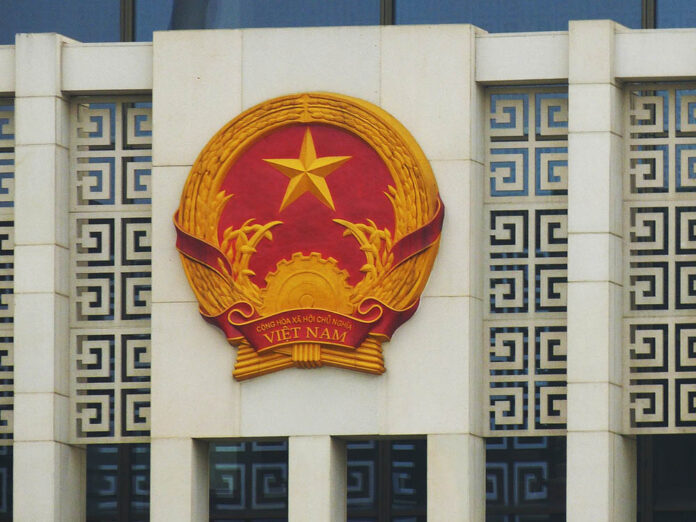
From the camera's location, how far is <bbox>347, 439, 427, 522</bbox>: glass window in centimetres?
3372

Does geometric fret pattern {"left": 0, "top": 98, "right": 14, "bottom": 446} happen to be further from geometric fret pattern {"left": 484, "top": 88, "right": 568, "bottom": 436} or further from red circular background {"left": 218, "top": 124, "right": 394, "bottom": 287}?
geometric fret pattern {"left": 484, "top": 88, "right": 568, "bottom": 436}

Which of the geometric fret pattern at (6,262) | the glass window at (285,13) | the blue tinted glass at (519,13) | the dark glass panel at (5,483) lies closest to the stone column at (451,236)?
the blue tinted glass at (519,13)

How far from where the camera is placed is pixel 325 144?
30.5 m

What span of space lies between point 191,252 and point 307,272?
1.48 metres

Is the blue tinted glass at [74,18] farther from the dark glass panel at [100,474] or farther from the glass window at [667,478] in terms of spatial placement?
the glass window at [667,478]

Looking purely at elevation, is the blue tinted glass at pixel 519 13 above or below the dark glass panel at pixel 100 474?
above

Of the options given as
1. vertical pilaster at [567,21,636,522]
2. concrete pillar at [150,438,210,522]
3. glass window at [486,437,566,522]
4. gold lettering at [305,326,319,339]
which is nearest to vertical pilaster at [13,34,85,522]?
concrete pillar at [150,438,210,522]

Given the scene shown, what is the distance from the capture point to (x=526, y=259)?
3045 centimetres

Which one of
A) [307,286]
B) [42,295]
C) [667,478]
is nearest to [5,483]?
[42,295]

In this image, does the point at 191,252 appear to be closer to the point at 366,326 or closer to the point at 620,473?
the point at 366,326

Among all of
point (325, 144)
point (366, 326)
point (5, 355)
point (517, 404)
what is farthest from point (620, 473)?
point (5, 355)

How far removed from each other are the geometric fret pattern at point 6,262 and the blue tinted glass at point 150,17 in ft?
9.64

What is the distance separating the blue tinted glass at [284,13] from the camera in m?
33.6

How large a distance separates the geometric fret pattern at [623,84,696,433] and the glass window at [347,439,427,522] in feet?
14.8
